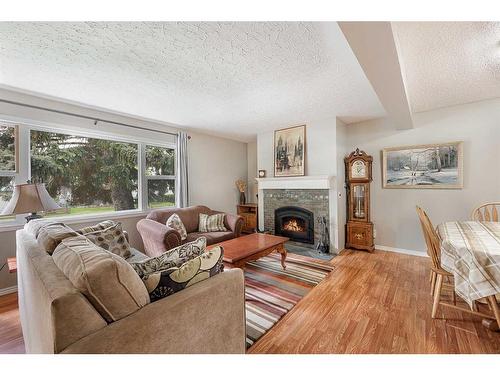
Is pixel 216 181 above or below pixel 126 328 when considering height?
above

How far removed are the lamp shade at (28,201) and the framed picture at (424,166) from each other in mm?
4585

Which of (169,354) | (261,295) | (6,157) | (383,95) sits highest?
(383,95)

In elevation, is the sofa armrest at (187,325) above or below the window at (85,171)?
below

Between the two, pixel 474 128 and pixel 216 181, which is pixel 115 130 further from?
pixel 474 128

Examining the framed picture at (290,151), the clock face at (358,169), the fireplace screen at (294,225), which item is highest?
the framed picture at (290,151)

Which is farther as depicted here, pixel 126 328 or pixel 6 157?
pixel 6 157

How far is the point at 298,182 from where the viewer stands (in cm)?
399

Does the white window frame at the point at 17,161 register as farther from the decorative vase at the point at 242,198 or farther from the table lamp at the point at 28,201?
the decorative vase at the point at 242,198

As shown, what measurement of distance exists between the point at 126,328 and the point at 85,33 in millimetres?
1915

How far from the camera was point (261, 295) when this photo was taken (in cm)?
228

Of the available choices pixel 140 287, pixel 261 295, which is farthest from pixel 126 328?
pixel 261 295

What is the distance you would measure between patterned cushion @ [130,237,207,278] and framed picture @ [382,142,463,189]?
11.7 feet

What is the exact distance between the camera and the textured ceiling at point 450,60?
1585mm

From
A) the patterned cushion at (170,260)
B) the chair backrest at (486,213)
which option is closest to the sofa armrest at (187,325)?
the patterned cushion at (170,260)
